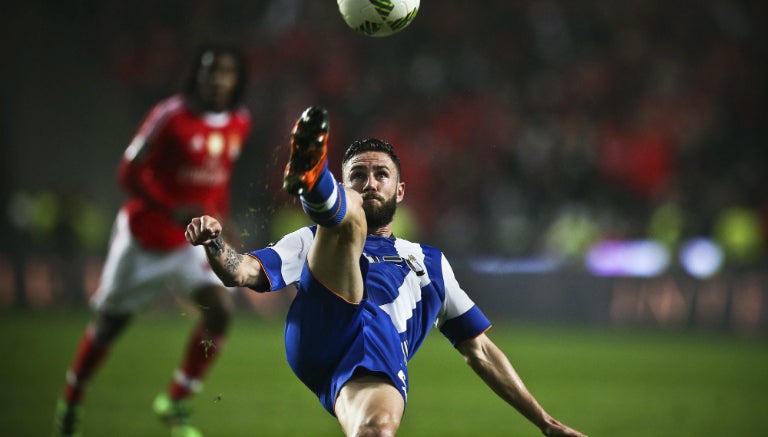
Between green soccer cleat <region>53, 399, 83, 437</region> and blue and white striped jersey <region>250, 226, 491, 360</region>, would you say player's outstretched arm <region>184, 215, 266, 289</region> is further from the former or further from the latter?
green soccer cleat <region>53, 399, 83, 437</region>

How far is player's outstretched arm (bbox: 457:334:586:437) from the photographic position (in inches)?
160

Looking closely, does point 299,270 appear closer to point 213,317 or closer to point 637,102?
point 213,317

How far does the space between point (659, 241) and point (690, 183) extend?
150cm

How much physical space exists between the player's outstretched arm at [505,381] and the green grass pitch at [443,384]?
2.26 meters

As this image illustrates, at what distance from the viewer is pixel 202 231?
3320 mm

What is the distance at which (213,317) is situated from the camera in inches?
249

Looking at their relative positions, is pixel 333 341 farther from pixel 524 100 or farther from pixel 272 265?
pixel 524 100

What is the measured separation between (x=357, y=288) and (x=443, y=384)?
5260mm

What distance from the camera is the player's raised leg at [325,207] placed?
3.18m

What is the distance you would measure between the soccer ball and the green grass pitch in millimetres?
2748

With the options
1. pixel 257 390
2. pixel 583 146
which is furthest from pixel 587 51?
pixel 257 390

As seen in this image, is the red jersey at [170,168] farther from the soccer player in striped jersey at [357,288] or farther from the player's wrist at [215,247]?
the player's wrist at [215,247]

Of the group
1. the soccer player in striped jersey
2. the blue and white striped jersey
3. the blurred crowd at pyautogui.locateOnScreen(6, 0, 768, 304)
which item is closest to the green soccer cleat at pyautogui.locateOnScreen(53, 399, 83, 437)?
the soccer player in striped jersey

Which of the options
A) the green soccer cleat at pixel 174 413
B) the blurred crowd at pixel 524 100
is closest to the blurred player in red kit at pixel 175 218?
the green soccer cleat at pixel 174 413
